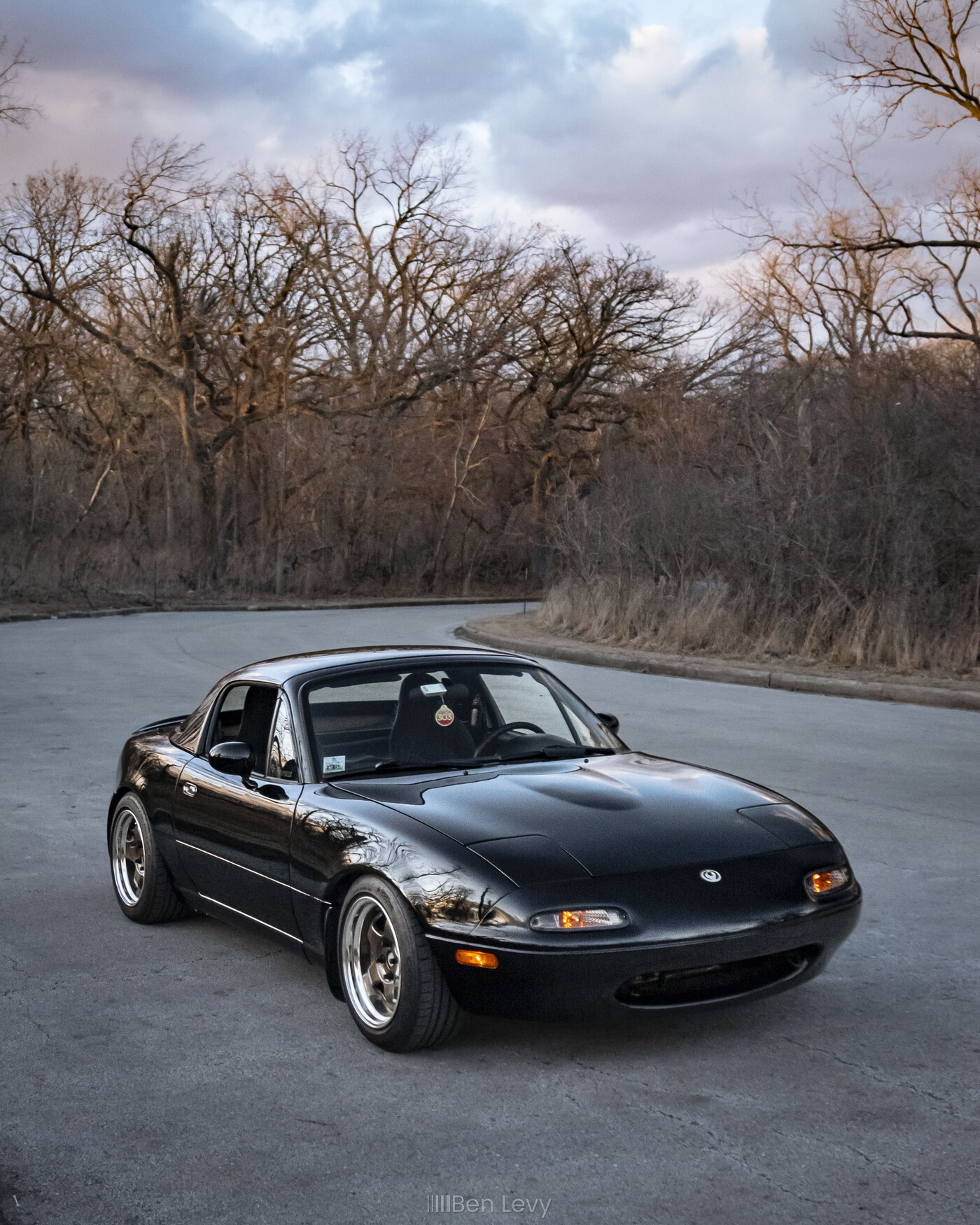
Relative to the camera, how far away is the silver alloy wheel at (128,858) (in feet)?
20.6

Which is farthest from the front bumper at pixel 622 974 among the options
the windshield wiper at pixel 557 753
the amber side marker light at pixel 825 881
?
the windshield wiper at pixel 557 753

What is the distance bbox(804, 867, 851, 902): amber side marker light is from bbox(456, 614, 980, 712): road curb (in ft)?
35.0

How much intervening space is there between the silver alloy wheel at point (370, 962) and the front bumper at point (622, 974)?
0.29m

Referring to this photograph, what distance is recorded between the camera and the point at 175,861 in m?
5.93

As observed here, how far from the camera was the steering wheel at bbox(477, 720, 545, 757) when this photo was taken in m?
5.60

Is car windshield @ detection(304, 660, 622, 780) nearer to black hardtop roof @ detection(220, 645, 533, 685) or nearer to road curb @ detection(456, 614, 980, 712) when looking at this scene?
black hardtop roof @ detection(220, 645, 533, 685)

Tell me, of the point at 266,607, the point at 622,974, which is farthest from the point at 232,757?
the point at 266,607

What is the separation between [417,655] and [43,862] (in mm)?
2808

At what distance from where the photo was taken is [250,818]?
5328mm

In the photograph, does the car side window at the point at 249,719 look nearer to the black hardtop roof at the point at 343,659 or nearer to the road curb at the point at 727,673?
the black hardtop roof at the point at 343,659

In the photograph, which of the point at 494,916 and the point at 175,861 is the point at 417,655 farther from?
the point at 494,916

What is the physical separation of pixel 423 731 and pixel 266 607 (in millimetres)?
33098

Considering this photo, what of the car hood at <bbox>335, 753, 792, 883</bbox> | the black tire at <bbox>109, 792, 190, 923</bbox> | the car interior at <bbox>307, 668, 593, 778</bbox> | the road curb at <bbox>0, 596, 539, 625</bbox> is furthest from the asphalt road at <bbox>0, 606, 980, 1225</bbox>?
the road curb at <bbox>0, 596, 539, 625</bbox>

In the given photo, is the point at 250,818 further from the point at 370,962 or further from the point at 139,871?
the point at 139,871
